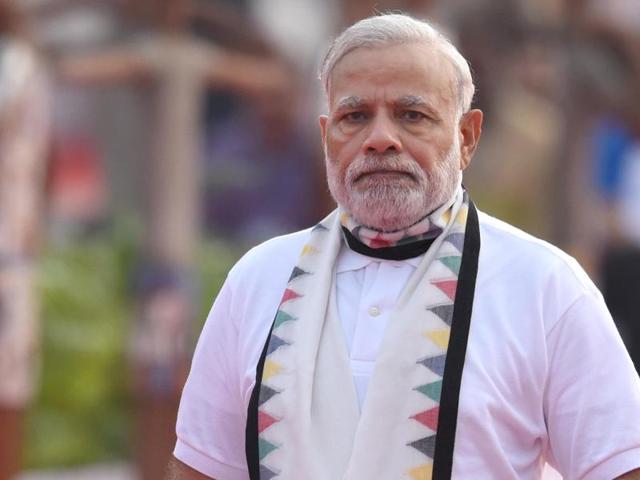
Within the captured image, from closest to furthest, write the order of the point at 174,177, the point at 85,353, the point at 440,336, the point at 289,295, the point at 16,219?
1. the point at 440,336
2. the point at 289,295
3. the point at 16,219
4. the point at 174,177
5. the point at 85,353

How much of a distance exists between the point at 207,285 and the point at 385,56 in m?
7.30

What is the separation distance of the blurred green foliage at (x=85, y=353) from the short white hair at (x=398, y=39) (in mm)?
6162

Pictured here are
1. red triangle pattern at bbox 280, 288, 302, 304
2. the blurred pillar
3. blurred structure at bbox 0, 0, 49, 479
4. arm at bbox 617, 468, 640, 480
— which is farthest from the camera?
the blurred pillar

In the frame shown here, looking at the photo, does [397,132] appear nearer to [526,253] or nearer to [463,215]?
[463,215]

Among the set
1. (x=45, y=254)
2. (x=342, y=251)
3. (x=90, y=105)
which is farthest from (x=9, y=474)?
(x=90, y=105)

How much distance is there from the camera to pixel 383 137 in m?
3.62

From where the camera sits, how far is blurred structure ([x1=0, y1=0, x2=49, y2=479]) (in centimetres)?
806

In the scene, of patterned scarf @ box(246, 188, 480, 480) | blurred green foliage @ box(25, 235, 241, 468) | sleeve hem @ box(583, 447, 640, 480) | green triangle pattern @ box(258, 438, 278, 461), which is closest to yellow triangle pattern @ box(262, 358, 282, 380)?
patterned scarf @ box(246, 188, 480, 480)

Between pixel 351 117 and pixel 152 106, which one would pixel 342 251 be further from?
pixel 152 106

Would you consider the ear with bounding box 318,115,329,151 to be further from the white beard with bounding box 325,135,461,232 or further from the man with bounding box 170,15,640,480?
the white beard with bounding box 325,135,461,232

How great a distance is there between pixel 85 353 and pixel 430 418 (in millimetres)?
6921

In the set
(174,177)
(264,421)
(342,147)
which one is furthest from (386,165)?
(174,177)

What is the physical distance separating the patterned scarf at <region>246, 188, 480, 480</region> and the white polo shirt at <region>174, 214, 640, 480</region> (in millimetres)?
33

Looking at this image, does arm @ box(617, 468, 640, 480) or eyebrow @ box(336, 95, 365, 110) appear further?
eyebrow @ box(336, 95, 365, 110)
